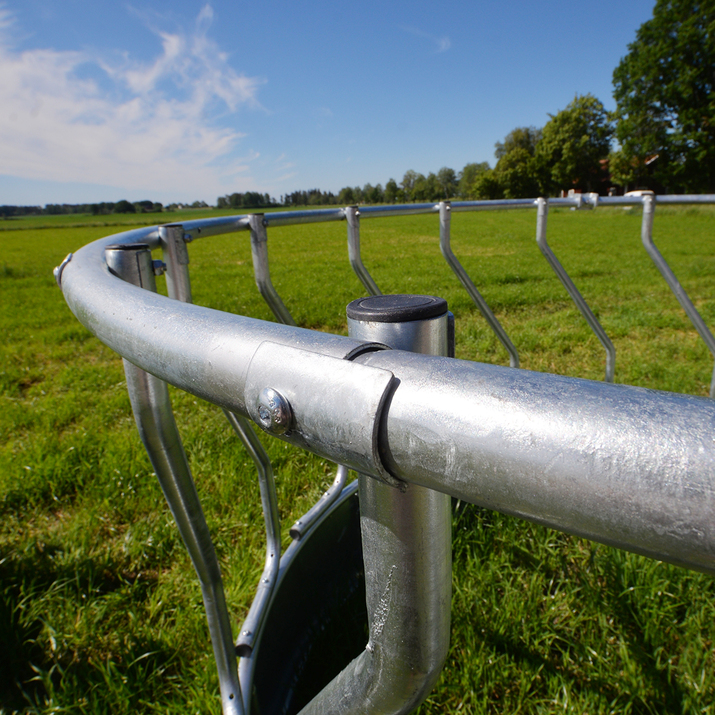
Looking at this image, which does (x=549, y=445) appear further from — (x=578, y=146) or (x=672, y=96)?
(x=578, y=146)

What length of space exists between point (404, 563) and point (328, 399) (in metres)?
0.28

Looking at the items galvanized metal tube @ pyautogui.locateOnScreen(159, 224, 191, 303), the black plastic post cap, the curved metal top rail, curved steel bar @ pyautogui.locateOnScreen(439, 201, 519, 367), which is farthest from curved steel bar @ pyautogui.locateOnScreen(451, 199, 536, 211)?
the black plastic post cap

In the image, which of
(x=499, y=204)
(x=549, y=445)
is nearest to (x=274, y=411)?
(x=549, y=445)

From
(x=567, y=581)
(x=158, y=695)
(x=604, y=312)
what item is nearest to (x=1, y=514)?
(x=158, y=695)

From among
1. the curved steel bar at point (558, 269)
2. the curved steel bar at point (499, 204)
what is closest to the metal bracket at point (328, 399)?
the curved steel bar at point (499, 204)

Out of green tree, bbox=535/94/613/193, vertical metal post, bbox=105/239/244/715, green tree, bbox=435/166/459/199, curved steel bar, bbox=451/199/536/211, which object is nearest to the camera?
vertical metal post, bbox=105/239/244/715

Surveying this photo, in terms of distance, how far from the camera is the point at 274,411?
35 cm

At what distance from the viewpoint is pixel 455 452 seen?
284 mm

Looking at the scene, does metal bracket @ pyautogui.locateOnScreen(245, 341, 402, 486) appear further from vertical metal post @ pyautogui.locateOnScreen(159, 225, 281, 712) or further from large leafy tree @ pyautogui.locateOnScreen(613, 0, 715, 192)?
large leafy tree @ pyautogui.locateOnScreen(613, 0, 715, 192)

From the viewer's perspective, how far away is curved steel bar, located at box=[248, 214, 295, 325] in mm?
1559

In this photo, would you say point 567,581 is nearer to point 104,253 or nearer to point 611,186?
point 104,253

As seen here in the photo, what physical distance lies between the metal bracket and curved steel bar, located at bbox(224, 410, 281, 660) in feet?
3.42

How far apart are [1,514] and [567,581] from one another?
2.56 meters

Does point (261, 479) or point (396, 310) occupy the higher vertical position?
point (396, 310)
